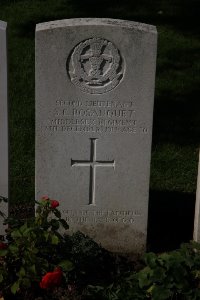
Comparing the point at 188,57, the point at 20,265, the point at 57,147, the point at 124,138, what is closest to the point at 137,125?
the point at 124,138

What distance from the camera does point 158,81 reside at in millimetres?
9727

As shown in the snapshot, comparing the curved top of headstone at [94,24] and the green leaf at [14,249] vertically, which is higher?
the curved top of headstone at [94,24]

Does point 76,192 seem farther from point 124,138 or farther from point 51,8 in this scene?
point 51,8

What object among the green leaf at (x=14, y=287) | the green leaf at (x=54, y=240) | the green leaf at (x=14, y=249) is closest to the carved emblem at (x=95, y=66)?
the green leaf at (x=54, y=240)

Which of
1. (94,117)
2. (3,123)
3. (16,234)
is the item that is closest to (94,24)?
(94,117)

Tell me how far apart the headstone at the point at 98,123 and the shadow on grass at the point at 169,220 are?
0.28 meters

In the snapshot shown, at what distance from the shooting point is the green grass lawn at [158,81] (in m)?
7.85

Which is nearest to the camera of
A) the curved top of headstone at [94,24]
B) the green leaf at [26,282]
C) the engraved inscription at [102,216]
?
the green leaf at [26,282]

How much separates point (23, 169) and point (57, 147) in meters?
Result: 1.85

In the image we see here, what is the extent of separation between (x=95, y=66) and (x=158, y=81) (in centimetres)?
395

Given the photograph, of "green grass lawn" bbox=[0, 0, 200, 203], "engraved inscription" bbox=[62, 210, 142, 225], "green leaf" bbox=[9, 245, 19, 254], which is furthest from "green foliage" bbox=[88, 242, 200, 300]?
"green grass lawn" bbox=[0, 0, 200, 203]

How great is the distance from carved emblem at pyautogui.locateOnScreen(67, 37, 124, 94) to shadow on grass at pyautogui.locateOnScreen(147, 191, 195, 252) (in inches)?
63.2

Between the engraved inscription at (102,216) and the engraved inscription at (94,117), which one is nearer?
the engraved inscription at (94,117)

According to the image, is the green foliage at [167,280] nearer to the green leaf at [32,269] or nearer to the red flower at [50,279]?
the red flower at [50,279]
